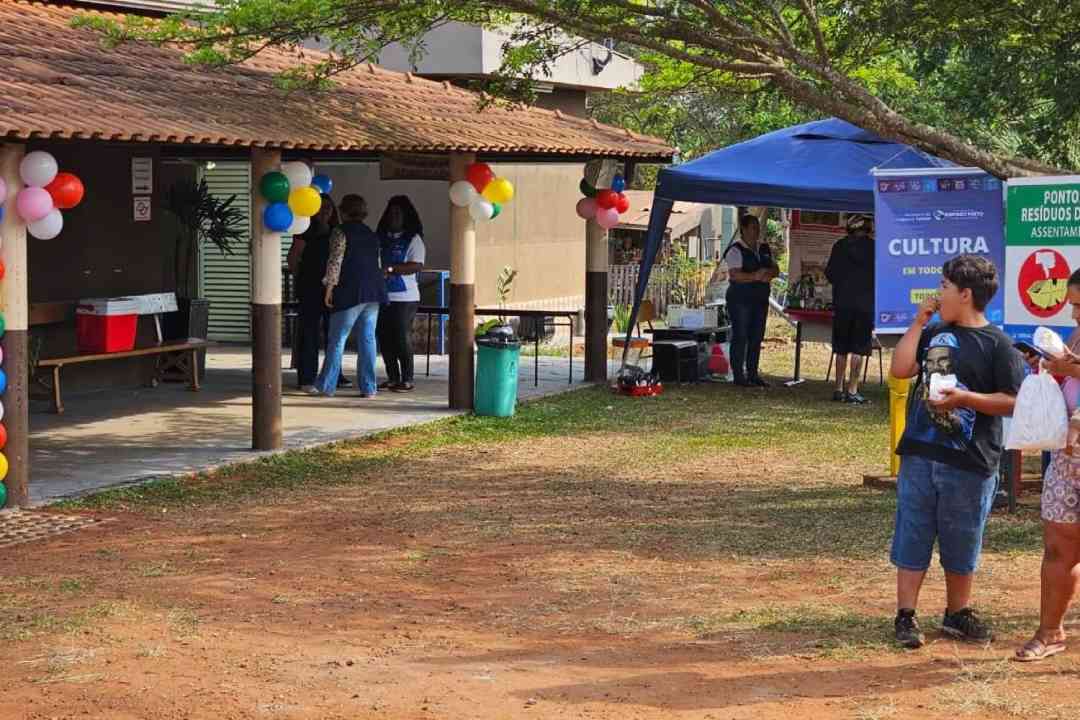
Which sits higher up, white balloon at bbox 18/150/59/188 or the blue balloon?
white balloon at bbox 18/150/59/188

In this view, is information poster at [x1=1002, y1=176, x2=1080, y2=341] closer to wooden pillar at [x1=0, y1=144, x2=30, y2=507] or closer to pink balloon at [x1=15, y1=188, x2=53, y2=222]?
pink balloon at [x1=15, y1=188, x2=53, y2=222]

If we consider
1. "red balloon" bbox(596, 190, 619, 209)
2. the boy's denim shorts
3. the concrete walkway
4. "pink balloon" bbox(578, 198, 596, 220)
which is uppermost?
"red balloon" bbox(596, 190, 619, 209)

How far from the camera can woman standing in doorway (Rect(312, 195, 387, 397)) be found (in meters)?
15.1

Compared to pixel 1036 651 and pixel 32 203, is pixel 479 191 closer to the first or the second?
pixel 32 203

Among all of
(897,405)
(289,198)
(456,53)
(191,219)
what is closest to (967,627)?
(897,405)

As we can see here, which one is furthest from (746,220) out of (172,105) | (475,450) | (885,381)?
(172,105)

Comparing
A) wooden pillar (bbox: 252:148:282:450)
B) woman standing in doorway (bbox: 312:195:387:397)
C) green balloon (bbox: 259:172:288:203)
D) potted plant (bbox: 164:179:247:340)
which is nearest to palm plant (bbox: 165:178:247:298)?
potted plant (bbox: 164:179:247:340)

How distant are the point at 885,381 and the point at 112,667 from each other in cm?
1328

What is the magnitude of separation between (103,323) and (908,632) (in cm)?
960

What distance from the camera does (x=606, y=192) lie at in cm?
1708

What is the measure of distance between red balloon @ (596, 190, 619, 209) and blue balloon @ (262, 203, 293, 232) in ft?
17.5

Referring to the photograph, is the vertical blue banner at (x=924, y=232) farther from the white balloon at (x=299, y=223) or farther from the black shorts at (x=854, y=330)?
the black shorts at (x=854, y=330)

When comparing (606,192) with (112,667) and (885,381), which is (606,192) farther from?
(112,667)

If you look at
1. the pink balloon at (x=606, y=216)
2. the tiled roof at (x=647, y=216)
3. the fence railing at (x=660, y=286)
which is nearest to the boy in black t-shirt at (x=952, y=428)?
the pink balloon at (x=606, y=216)
